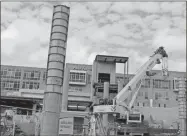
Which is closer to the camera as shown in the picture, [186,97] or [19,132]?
[19,132]

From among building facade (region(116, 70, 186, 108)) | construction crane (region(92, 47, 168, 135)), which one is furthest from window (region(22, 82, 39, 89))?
construction crane (region(92, 47, 168, 135))

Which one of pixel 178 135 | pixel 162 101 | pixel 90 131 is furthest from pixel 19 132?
pixel 162 101

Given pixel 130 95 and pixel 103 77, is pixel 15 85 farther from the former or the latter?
pixel 130 95

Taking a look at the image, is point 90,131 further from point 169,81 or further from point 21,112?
point 169,81

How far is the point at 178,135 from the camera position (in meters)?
39.4

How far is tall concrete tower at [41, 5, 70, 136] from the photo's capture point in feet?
61.0

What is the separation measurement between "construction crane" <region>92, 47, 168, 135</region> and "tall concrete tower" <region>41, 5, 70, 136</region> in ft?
54.9

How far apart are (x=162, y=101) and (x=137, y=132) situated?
4019 cm

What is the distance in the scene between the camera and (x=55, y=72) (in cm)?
1927

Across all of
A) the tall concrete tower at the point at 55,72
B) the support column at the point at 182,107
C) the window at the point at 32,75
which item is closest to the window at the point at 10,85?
the window at the point at 32,75

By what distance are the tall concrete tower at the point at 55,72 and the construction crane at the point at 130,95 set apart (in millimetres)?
16742

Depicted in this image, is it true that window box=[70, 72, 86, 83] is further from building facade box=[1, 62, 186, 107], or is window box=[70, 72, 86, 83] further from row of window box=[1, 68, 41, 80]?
row of window box=[1, 68, 41, 80]

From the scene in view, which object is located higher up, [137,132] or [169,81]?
[169,81]

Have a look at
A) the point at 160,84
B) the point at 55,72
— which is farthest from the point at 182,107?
the point at 160,84
